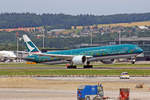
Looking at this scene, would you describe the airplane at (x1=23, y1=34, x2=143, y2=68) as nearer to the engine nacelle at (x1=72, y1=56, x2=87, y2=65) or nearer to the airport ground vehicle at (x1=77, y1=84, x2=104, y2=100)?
the engine nacelle at (x1=72, y1=56, x2=87, y2=65)

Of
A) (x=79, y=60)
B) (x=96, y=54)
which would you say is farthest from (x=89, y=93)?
(x=79, y=60)

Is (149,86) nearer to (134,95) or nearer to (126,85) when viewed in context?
(126,85)

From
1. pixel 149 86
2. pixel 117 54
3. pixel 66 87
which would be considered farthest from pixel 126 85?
pixel 117 54

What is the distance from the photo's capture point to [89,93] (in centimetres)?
5194

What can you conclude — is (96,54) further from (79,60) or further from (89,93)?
(89,93)

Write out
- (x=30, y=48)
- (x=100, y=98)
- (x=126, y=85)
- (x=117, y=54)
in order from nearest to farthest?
1. (x=100, y=98)
2. (x=126, y=85)
3. (x=117, y=54)
4. (x=30, y=48)

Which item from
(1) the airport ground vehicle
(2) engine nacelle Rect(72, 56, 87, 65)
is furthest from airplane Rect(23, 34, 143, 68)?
(1) the airport ground vehicle

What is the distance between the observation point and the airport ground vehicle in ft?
169

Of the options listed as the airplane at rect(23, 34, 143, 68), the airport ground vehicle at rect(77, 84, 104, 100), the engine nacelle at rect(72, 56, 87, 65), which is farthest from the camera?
the engine nacelle at rect(72, 56, 87, 65)

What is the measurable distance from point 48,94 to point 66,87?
10556 millimetres

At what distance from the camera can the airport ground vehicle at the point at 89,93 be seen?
51.7 meters

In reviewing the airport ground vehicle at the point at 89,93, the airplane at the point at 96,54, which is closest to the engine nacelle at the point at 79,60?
the airplane at the point at 96,54

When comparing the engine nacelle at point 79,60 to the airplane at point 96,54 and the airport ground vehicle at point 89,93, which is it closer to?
the airplane at point 96,54

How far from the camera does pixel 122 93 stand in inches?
2090
